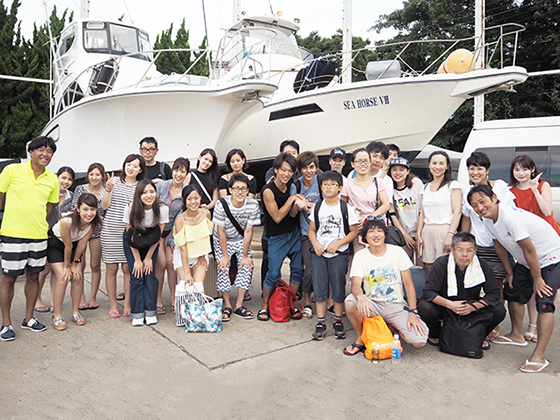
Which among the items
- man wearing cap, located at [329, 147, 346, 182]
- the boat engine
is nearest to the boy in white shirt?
man wearing cap, located at [329, 147, 346, 182]

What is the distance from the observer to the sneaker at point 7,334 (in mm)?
3768

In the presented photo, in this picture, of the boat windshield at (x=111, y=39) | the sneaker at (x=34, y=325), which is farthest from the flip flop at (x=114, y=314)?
the boat windshield at (x=111, y=39)

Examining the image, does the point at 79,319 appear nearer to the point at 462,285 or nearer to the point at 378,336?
the point at 378,336

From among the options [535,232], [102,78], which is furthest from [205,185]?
[102,78]

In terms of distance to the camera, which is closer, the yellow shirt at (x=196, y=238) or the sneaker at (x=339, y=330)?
the sneaker at (x=339, y=330)

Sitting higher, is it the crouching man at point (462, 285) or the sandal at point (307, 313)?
the crouching man at point (462, 285)

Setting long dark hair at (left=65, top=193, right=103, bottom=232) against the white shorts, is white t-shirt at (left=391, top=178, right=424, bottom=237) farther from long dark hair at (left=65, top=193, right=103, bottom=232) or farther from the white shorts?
long dark hair at (left=65, top=193, right=103, bottom=232)

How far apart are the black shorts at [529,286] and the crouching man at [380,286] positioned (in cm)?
80

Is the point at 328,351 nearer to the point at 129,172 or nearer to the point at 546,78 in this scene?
the point at 129,172

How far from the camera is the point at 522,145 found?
640 cm

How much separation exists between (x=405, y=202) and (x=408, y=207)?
2.2 inches

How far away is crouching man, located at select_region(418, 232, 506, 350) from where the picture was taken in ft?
11.3

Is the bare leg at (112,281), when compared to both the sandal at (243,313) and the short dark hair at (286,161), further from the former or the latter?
the short dark hair at (286,161)

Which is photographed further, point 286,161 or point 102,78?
point 102,78
